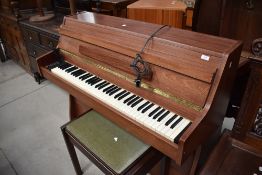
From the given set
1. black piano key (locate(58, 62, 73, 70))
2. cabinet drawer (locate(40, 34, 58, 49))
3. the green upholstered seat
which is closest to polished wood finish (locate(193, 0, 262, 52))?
the green upholstered seat

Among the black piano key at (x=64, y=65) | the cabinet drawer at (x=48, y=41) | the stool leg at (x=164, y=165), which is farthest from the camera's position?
the cabinet drawer at (x=48, y=41)

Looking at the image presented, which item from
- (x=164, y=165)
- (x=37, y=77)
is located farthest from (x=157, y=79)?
(x=37, y=77)

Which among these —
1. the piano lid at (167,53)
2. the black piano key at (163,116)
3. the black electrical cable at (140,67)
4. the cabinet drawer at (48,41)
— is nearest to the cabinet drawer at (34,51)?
the cabinet drawer at (48,41)

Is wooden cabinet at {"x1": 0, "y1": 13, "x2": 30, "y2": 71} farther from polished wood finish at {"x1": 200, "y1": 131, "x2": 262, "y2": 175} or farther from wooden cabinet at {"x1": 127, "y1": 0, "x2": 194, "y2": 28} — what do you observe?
polished wood finish at {"x1": 200, "y1": 131, "x2": 262, "y2": 175}

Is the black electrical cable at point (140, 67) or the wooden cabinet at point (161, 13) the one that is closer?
the black electrical cable at point (140, 67)

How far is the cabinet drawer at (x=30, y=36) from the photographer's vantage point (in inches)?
108

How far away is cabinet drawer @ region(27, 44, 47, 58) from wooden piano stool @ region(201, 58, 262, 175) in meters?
2.37

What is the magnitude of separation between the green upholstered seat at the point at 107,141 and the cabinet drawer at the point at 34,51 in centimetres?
163

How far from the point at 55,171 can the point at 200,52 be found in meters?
1.58

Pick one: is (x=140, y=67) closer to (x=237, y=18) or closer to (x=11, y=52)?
(x=237, y=18)

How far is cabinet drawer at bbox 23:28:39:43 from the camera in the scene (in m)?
2.75

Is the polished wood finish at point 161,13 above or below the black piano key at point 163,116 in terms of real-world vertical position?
above

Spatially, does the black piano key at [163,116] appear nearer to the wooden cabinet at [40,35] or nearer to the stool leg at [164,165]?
the stool leg at [164,165]

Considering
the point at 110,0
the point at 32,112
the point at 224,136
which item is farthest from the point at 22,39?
the point at 224,136
